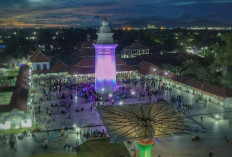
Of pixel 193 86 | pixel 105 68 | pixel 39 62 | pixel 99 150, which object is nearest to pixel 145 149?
pixel 99 150

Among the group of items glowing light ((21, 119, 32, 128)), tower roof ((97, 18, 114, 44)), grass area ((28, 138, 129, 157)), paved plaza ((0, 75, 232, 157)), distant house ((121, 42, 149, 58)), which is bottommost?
paved plaza ((0, 75, 232, 157))

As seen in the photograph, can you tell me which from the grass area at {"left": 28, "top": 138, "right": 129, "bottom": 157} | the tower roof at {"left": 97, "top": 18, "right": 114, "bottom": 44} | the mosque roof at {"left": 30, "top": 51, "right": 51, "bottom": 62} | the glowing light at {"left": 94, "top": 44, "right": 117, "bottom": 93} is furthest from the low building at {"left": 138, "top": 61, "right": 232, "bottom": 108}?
the mosque roof at {"left": 30, "top": 51, "right": 51, "bottom": 62}

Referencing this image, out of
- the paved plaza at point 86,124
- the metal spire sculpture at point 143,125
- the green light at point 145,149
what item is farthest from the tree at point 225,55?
the green light at point 145,149

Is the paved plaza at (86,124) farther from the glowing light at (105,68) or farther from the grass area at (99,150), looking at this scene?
the glowing light at (105,68)

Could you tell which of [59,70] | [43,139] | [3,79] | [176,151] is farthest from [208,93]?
[3,79]

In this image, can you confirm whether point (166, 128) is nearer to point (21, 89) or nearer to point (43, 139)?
point (43, 139)

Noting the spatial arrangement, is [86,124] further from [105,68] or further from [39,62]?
[39,62]

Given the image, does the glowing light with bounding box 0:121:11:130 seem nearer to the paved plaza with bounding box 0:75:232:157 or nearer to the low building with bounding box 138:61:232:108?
the paved plaza with bounding box 0:75:232:157
